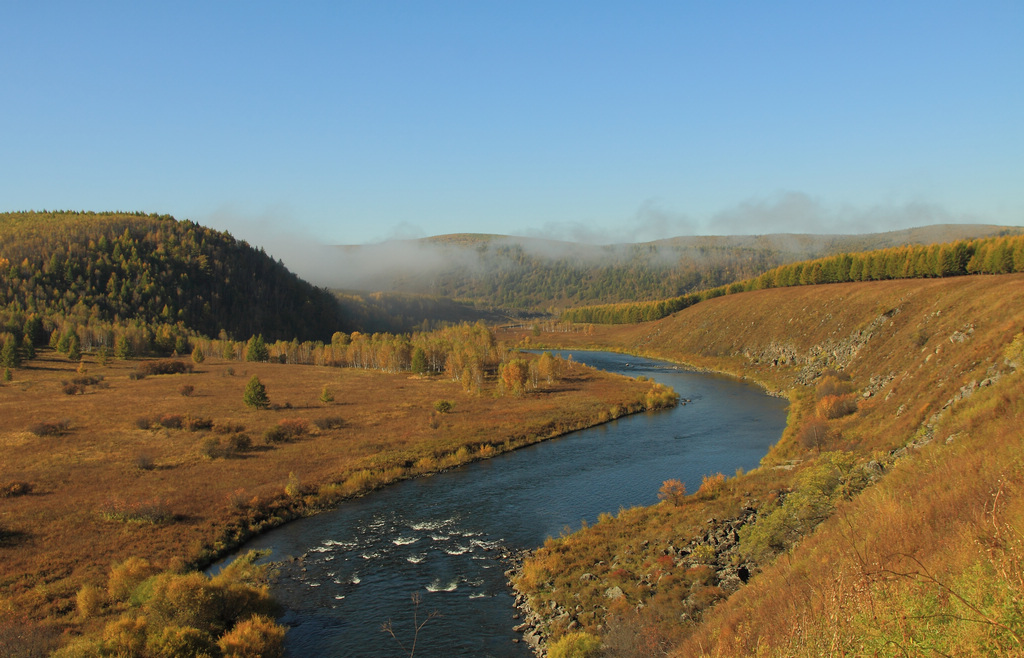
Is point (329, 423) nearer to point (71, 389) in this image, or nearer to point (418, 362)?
point (71, 389)

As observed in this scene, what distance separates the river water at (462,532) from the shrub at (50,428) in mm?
35321

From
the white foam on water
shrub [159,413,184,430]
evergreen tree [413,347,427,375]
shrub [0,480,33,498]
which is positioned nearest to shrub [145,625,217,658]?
the white foam on water

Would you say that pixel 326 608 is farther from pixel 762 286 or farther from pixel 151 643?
pixel 762 286

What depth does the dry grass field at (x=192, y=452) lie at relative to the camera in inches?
1234

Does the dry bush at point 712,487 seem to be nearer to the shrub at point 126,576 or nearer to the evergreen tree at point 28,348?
the shrub at point 126,576

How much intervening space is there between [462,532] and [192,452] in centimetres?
3066

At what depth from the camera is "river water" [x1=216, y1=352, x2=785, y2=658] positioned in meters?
23.5

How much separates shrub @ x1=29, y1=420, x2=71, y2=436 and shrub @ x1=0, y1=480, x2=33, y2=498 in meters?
17.2

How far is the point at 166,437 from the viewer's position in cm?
5522

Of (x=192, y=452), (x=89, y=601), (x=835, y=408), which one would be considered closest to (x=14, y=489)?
(x=192, y=452)

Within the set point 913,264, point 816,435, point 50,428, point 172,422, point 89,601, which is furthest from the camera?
point 913,264

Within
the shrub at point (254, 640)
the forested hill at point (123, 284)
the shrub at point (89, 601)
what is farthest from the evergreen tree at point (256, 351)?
the shrub at point (254, 640)

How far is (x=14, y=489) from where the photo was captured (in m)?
38.8

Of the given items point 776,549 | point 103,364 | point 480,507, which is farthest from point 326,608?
point 103,364
